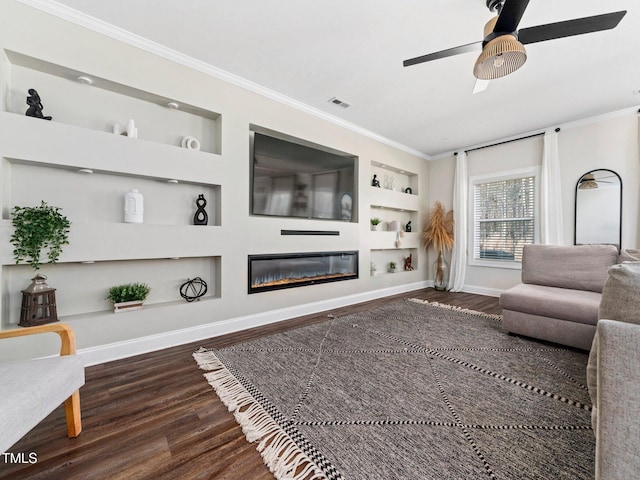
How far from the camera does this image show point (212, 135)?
291 cm

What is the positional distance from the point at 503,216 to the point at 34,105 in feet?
19.8

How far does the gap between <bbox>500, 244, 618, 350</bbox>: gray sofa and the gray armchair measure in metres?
3.37

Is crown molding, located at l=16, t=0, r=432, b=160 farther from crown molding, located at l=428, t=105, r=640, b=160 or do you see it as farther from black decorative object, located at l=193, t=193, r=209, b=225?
Result: crown molding, located at l=428, t=105, r=640, b=160

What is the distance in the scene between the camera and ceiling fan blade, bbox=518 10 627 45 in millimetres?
Answer: 1586

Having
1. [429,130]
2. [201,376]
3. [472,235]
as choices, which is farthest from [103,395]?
[472,235]

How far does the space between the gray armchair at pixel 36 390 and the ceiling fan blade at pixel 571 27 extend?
128 inches

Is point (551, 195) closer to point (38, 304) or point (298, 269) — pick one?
point (298, 269)

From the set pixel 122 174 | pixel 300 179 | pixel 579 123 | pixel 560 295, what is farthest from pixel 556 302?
pixel 122 174

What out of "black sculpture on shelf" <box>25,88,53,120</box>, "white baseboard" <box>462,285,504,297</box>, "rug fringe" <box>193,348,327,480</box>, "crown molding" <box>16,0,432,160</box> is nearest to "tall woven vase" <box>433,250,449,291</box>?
"white baseboard" <box>462,285,504,297</box>

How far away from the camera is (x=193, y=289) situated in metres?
2.76

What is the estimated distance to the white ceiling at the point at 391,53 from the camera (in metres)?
2.03

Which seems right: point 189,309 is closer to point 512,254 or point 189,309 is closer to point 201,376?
point 201,376

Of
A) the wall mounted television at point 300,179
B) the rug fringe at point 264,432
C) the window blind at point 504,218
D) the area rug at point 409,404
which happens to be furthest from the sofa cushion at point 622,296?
the window blind at point 504,218

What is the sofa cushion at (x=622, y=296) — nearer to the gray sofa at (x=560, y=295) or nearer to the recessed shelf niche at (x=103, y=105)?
the gray sofa at (x=560, y=295)
